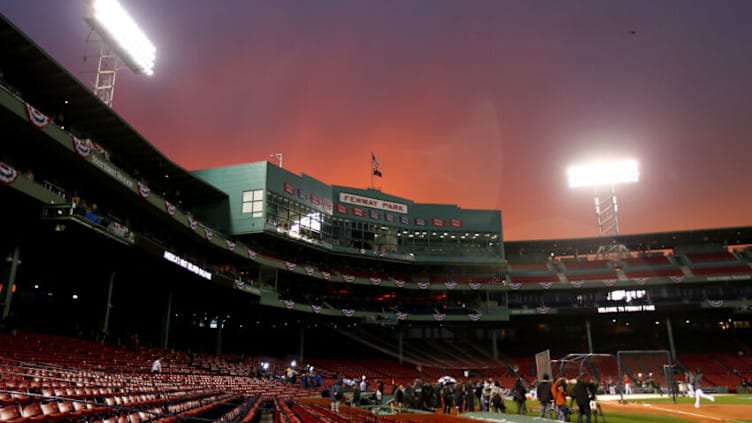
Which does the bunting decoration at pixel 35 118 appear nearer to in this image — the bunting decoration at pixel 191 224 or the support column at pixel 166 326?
the bunting decoration at pixel 191 224

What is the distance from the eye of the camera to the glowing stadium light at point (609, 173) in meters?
65.8

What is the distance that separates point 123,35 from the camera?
4219 cm

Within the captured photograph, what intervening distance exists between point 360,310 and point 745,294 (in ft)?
132

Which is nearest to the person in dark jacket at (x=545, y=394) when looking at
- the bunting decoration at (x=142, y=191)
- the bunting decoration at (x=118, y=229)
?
the bunting decoration at (x=118, y=229)

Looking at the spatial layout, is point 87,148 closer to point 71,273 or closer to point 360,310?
point 71,273

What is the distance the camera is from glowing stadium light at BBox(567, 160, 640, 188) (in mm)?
65812

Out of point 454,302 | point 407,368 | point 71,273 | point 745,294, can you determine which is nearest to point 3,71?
point 71,273

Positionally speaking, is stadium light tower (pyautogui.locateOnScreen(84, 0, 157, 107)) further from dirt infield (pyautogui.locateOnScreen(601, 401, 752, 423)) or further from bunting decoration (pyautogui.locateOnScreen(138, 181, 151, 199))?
dirt infield (pyautogui.locateOnScreen(601, 401, 752, 423))

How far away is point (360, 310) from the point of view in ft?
183

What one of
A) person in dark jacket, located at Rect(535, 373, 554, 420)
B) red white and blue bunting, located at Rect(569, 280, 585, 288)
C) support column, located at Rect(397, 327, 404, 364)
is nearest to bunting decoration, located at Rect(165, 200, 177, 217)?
person in dark jacket, located at Rect(535, 373, 554, 420)

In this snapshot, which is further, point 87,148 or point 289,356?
point 289,356

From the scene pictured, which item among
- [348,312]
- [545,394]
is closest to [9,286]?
[545,394]

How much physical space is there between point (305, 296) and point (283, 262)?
359 inches

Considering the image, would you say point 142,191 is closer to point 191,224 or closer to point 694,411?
point 191,224
